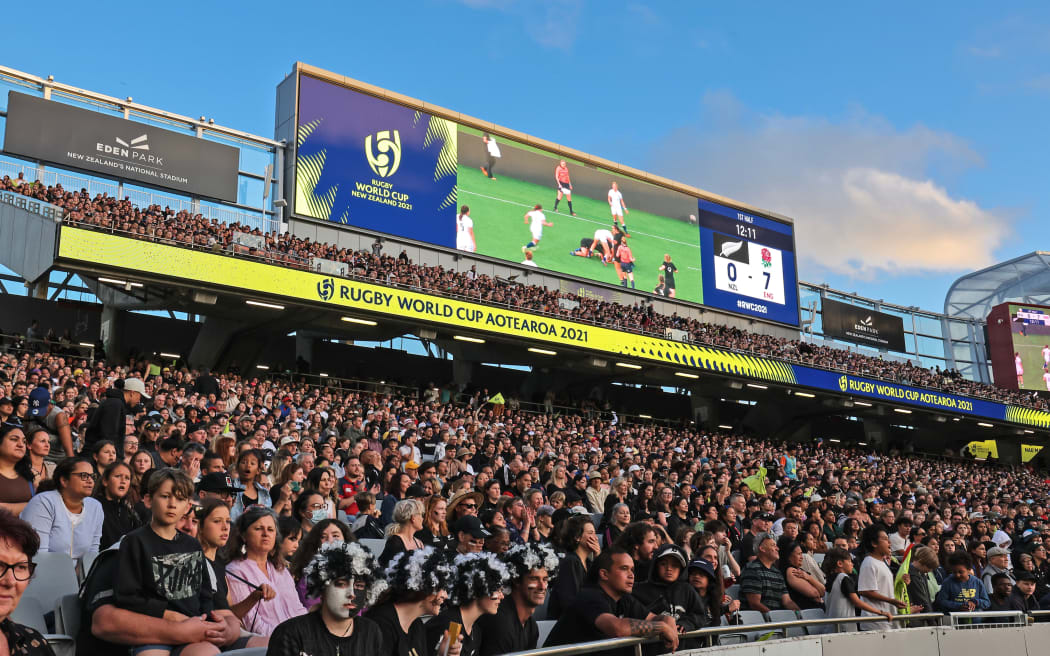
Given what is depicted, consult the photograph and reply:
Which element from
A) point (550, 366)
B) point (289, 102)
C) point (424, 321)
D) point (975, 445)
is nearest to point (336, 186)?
point (289, 102)

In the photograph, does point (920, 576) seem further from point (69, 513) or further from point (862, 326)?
point (862, 326)

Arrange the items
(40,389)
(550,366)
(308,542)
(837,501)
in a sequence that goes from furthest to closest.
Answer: (550,366) → (837,501) → (40,389) → (308,542)

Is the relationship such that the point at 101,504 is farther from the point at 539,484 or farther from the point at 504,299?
the point at 504,299

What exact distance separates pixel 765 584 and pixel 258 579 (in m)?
4.64

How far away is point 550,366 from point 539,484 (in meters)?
21.5

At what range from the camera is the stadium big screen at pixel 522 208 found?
95.5 ft

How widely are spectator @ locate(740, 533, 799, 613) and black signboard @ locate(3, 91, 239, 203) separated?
2493 centimetres

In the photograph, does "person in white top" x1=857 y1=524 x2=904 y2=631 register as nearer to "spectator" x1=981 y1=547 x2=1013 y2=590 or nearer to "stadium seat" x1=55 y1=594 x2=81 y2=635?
"spectator" x1=981 y1=547 x2=1013 y2=590

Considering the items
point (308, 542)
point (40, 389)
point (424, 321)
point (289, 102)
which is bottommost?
point (308, 542)

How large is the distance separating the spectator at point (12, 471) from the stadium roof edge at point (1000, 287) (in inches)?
2210

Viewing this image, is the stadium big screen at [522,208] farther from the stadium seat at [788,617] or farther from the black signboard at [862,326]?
the stadium seat at [788,617]

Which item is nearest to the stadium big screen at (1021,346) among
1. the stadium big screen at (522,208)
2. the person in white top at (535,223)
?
the stadium big screen at (522,208)

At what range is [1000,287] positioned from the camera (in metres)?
53.8

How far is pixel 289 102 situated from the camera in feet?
95.0
